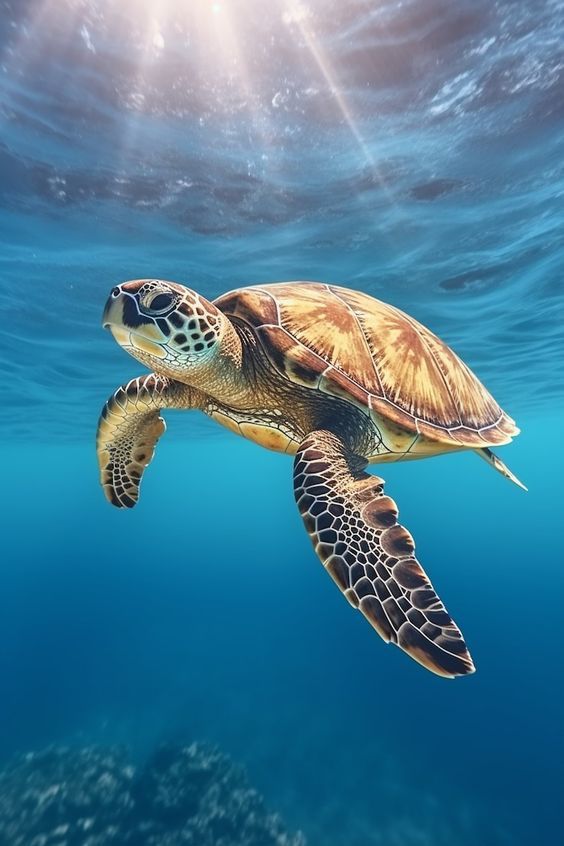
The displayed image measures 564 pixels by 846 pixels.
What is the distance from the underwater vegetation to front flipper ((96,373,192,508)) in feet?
16.7

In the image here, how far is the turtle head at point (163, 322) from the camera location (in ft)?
8.96

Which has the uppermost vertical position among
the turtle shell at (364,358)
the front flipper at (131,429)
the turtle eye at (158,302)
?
the turtle shell at (364,358)

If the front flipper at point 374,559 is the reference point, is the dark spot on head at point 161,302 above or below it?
above

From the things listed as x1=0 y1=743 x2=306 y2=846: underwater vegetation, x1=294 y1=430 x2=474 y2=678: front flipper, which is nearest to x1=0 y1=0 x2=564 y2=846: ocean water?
x1=0 y1=743 x2=306 y2=846: underwater vegetation

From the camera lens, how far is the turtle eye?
275cm

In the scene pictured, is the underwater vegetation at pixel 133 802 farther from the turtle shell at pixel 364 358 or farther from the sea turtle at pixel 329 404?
the turtle shell at pixel 364 358

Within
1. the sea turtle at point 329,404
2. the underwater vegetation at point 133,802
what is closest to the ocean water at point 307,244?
the underwater vegetation at point 133,802

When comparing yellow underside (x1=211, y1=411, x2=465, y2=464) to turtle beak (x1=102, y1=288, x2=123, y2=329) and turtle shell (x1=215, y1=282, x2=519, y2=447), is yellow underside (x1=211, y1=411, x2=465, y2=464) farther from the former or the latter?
turtle beak (x1=102, y1=288, x2=123, y2=329)

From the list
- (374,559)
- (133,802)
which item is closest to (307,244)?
(374,559)

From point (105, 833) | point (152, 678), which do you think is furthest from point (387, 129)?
point (152, 678)

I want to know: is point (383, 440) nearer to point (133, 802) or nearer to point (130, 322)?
point (130, 322)

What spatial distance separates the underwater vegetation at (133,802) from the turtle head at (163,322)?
687cm

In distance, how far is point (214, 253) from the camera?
31.6 feet

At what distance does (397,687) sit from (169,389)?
10.6 m
